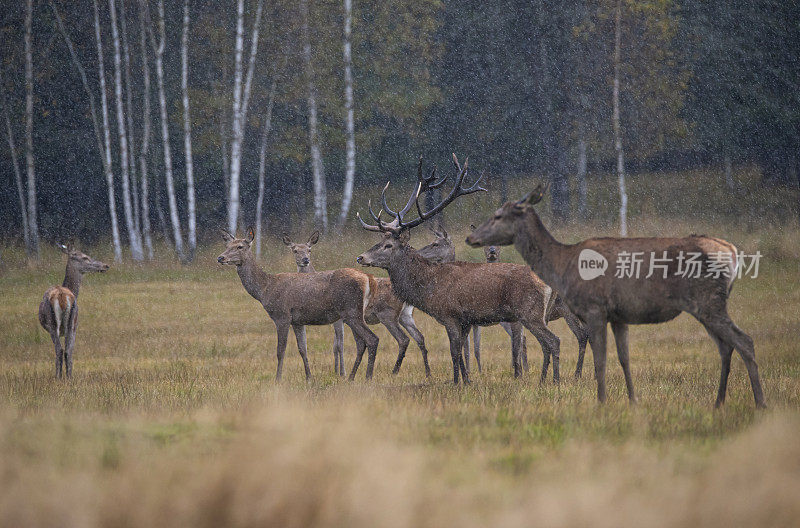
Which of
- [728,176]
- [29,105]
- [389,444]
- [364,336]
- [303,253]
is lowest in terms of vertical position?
[364,336]

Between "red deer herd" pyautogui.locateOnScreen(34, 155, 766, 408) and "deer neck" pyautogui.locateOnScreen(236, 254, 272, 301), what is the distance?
0.04ft

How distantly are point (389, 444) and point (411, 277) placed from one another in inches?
208

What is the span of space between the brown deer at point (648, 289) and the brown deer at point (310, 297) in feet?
11.5

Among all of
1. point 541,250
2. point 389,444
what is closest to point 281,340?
point 541,250

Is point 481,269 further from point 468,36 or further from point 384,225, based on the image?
point 468,36

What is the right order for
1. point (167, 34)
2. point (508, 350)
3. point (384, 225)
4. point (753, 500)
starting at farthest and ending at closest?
1. point (167, 34)
2. point (508, 350)
3. point (384, 225)
4. point (753, 500)

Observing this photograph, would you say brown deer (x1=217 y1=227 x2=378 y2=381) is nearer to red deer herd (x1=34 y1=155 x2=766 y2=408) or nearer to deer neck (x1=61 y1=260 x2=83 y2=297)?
red deer herd (x1=34 y1=155 x2=766 y2=408)

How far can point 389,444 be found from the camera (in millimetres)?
5773

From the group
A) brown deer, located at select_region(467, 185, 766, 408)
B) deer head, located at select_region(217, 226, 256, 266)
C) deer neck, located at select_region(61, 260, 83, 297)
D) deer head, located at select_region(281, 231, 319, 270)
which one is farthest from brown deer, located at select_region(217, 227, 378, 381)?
brown deer, located at select_region(467, 185, 766, 408)

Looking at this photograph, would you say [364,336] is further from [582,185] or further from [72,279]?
[582,185]

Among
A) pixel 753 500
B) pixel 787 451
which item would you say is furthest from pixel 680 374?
pixel 753 500

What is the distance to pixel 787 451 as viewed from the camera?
5.20m

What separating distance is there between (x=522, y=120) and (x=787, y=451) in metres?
28.6

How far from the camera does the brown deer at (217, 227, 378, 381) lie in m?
11.5
